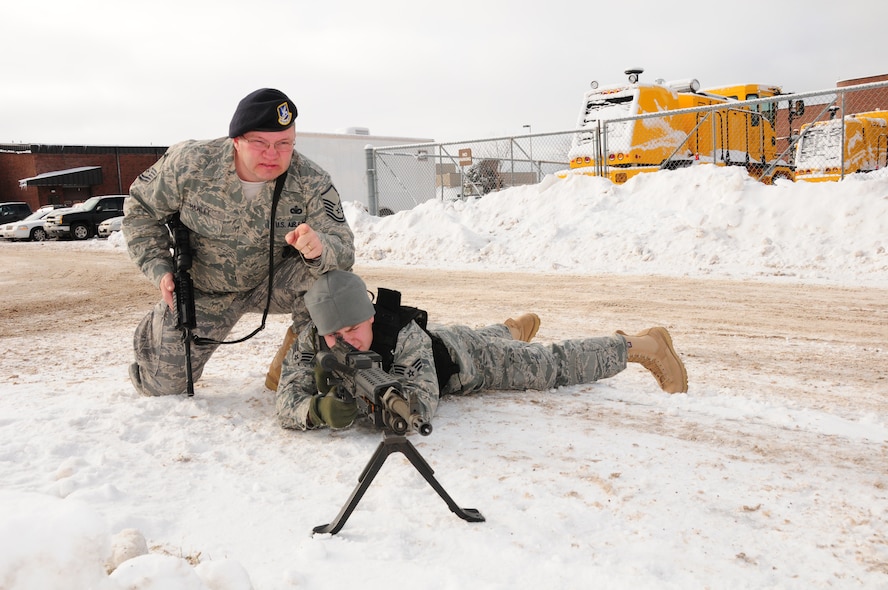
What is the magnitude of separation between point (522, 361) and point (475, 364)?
0.96 ft

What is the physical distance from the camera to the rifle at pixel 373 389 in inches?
88.9

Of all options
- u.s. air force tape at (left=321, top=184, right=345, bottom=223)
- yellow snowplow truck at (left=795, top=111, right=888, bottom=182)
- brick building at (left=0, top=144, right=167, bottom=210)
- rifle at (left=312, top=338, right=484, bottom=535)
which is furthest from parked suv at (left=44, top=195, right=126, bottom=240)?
rifle at (left=312, top=338, right=484, bottom=535)

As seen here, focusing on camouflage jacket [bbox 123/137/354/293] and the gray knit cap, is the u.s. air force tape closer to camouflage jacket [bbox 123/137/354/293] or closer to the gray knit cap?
camouflage jacket [bbox 123/137/354/293]

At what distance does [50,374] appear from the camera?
4602 mm

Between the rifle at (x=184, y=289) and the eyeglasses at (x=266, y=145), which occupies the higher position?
the eyeglasses at (x=266, y=145)

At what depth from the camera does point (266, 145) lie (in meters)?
3.49

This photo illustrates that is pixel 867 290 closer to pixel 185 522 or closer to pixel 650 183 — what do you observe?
pixel 650 183

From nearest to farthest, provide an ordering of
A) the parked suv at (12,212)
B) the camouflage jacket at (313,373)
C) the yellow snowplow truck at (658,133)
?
1. the camouflage jacket at (313,373)
2. the yellow snowplow truck at (658,133)
3. the parked suv at (12,212)

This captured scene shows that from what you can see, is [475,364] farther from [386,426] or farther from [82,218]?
[82,218]

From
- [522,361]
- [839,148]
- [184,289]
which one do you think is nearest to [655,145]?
[839,148]

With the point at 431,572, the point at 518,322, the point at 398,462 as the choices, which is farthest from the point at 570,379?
the point at 431,572

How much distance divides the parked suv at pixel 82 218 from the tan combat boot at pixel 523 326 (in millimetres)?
22752

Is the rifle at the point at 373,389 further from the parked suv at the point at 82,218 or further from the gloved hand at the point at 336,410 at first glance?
the parked suv at the point at 82,218

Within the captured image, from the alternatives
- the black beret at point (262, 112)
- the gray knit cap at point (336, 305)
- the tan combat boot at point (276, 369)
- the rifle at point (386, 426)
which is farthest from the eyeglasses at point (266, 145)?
the rifle at point (386, 426)
